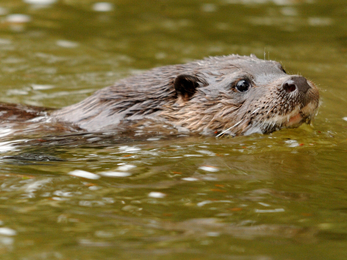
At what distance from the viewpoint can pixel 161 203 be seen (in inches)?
130

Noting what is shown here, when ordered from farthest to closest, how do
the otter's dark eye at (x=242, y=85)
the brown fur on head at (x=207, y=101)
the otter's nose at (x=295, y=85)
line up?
the otter's dark eye at (x=242, y=85)
the brown fur on head at (x=207, y=101)
the otter's nose at (x=295, y=85)

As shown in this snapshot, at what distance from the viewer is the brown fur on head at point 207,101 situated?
4781mm

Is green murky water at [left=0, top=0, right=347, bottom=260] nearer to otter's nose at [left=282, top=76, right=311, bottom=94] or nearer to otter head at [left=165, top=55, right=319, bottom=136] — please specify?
otter head at [left=165, top=55, right=319, bottom=136]

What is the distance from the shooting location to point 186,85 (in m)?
5.02

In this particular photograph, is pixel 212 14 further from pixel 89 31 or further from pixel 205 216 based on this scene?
pixel 205 216

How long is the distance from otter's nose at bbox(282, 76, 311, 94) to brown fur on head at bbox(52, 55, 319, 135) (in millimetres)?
16

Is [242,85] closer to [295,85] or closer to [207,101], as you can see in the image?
[207,101]

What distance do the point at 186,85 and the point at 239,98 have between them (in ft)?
1.75

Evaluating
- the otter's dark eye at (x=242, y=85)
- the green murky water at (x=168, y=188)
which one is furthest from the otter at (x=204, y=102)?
the green murky water at (x=168, y=188)

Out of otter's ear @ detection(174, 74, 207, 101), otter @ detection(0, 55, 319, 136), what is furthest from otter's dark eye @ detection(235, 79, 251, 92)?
otter's ear @ detection(174, 74, 207, 101)

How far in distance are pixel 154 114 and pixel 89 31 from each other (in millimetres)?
5841

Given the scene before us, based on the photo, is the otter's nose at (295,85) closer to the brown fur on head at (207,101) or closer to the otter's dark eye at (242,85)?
the brown fur on head at (207,101)

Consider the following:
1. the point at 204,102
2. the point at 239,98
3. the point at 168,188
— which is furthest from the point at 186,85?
the point at 168,188

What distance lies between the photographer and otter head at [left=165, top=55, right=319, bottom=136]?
15.4 feet
